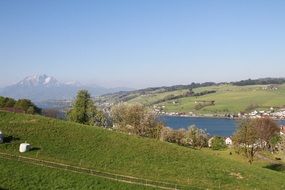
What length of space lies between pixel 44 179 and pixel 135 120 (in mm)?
77286

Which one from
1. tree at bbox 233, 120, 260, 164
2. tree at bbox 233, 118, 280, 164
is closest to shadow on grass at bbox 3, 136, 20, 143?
tree at bbox 233, 118, 280, 164

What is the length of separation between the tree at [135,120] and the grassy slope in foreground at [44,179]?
70550 millimetres

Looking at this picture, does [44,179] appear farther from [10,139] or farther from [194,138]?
[194,138]

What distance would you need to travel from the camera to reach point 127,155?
216ft

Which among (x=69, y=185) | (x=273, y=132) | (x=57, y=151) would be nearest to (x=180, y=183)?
(x=69, y=185)

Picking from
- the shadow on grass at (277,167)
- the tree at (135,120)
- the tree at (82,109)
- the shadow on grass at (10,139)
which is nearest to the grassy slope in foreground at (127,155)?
the shadow on grass at (10,139)

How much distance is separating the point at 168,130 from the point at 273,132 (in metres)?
44.3

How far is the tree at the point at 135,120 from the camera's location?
126m

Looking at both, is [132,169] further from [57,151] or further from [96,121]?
[96,121]

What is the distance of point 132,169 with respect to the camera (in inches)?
2330

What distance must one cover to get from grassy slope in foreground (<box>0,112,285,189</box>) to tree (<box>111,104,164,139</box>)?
46.9 meters

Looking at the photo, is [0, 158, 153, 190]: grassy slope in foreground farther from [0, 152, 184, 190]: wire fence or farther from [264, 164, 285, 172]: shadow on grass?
[264, 164, 285, 172]: shadow on grass

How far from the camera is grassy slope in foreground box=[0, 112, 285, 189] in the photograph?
5888 cm

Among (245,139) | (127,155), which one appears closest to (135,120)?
(245,139)
